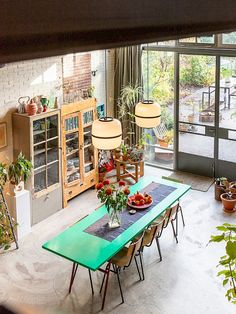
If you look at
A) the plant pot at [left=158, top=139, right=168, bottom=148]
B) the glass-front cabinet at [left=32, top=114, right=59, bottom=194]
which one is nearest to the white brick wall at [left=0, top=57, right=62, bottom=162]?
the glass-front cabinet at [left=32, top=114, right=59, bottom=194]

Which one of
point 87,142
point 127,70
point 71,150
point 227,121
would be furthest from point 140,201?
point 127,70

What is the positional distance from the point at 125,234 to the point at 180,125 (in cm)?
401

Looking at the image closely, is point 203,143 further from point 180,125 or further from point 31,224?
point 31,224

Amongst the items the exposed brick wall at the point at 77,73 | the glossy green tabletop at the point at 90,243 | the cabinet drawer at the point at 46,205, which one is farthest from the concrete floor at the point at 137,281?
the exposed brick wall at the point at 77,73

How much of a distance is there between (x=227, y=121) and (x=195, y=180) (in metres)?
1.25

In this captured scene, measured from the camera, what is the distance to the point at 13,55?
→ 218mm

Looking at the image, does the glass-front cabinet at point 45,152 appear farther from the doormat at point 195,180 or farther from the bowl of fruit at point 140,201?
the doormat at point 195,180

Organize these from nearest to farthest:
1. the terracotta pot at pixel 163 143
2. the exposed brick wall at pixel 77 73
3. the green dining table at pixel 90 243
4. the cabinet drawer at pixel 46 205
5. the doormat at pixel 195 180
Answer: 1. the green dining table at pixel 90 243
2. the cabinet drawer at pixel 46 205
3. the exposed brick wall at pixel 77 73
4. the doormat at pixel 195 180
5. the terracotta pot at pixel 163 143

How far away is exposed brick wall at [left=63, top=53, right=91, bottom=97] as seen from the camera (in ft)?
24.7

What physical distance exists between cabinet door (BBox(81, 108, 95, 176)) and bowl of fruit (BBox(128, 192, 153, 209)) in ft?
6.10

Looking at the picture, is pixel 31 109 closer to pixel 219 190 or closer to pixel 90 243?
pixel 90 243

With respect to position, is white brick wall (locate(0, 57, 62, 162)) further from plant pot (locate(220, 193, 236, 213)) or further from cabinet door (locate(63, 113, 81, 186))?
plant pot (locate(220, 193, 236, 213))

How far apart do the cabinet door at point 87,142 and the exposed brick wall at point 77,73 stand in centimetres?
49

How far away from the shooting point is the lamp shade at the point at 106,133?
4590 mm
